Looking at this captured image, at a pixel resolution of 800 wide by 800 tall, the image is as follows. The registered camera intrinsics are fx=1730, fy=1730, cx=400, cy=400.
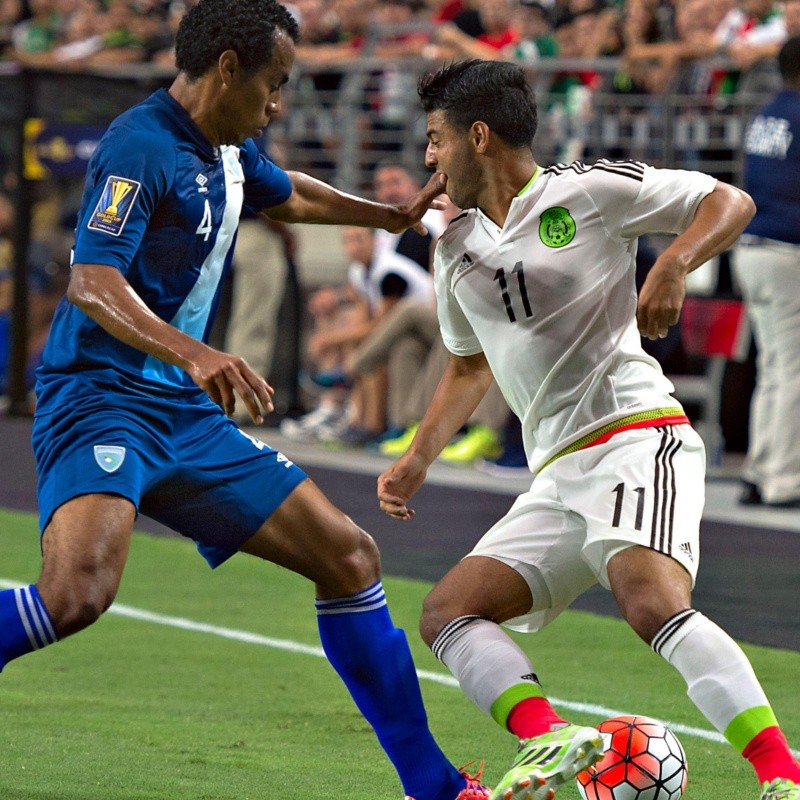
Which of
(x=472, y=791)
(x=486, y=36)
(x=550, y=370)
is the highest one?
(x=550, y=370)

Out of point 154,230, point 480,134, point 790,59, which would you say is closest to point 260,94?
point 154,230

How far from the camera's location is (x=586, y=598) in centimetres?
833

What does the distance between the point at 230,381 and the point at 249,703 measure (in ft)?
7.81

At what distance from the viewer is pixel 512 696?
437 cm

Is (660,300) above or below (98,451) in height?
above

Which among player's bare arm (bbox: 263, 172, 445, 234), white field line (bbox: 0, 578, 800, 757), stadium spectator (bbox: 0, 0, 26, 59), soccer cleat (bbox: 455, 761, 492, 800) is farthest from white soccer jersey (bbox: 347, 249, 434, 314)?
stadium spectator (bbox: 0, 0, 26, 59)

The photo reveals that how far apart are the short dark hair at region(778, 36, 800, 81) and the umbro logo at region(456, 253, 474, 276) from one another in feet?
19.8

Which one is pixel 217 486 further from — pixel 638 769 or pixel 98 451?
pixel 638 769

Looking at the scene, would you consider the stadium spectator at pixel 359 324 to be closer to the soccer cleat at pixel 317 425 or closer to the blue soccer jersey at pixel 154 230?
the soccer cleat at pixel 317 425

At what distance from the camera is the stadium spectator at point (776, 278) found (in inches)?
404

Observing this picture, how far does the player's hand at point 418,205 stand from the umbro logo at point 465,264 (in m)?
0.47

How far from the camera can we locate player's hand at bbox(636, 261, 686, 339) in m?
4.18

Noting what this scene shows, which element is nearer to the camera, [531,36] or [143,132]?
[143,132]

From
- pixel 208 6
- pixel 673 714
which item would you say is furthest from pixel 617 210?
pixel 673 714
